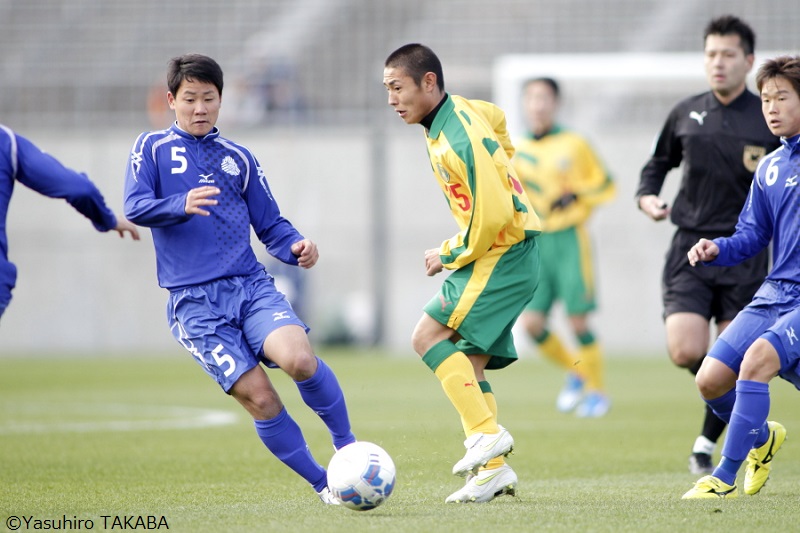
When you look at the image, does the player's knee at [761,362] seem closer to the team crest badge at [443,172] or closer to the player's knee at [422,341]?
the player's knee at [422,341]

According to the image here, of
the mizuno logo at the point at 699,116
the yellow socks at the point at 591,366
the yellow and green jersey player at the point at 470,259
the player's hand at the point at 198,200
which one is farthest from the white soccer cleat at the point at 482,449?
the yellow socks at the point at 591,366

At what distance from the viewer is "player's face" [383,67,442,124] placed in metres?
5.24

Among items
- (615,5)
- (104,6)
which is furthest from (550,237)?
(104,6)

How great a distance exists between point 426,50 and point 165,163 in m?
1.32

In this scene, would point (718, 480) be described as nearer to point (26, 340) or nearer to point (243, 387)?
point (243, 387)

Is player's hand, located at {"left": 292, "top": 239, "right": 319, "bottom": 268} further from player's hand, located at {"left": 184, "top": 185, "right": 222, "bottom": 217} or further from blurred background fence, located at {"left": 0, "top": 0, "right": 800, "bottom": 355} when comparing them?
blurred background fence, located at {"left": 0, "top": 0, "right": 800, "bottom": 355}

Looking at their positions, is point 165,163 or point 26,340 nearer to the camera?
point 165,163

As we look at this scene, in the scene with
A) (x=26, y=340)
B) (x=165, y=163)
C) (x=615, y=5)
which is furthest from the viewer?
(x=615, y=5)

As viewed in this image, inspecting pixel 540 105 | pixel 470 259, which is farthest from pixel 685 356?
pixel 540 105

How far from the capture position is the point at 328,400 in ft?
17.1

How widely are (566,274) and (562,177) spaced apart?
0.96 meters

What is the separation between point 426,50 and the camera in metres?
5.28

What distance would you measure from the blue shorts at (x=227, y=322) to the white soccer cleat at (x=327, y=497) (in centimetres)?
64

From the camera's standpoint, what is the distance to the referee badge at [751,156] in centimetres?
629
